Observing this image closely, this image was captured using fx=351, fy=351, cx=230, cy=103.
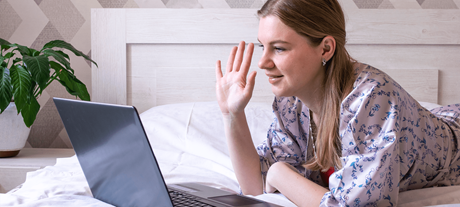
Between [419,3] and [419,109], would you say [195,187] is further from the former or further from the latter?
[419,3]

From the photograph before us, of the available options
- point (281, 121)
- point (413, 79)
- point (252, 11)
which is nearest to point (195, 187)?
point (281, 121)

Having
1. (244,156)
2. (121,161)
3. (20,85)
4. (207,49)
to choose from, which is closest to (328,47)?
(244,156)

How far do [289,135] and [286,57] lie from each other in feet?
0.96

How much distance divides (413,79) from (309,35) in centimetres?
119

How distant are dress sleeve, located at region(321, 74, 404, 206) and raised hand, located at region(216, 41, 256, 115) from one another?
0.80 feet

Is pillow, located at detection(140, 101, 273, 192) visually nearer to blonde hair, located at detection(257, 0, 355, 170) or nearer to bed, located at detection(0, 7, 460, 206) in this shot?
bed, located at detection(0, 7, 460, 206)

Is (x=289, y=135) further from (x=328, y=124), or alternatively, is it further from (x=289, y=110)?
(x=328, y=124)

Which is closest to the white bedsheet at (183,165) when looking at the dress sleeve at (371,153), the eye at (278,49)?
the dress sleeve at (371,153)

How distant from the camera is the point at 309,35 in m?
0.73

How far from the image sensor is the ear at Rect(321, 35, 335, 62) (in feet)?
2.43

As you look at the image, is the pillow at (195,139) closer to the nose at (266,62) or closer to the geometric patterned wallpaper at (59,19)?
the nose at (266,62)

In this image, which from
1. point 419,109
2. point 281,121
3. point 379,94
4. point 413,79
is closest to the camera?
point 379,94

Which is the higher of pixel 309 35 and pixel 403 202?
pixel 309 35

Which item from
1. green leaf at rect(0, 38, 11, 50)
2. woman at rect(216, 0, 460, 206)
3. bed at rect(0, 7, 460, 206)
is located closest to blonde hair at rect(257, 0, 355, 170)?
woman at rect(216, 0, 460, 206)
